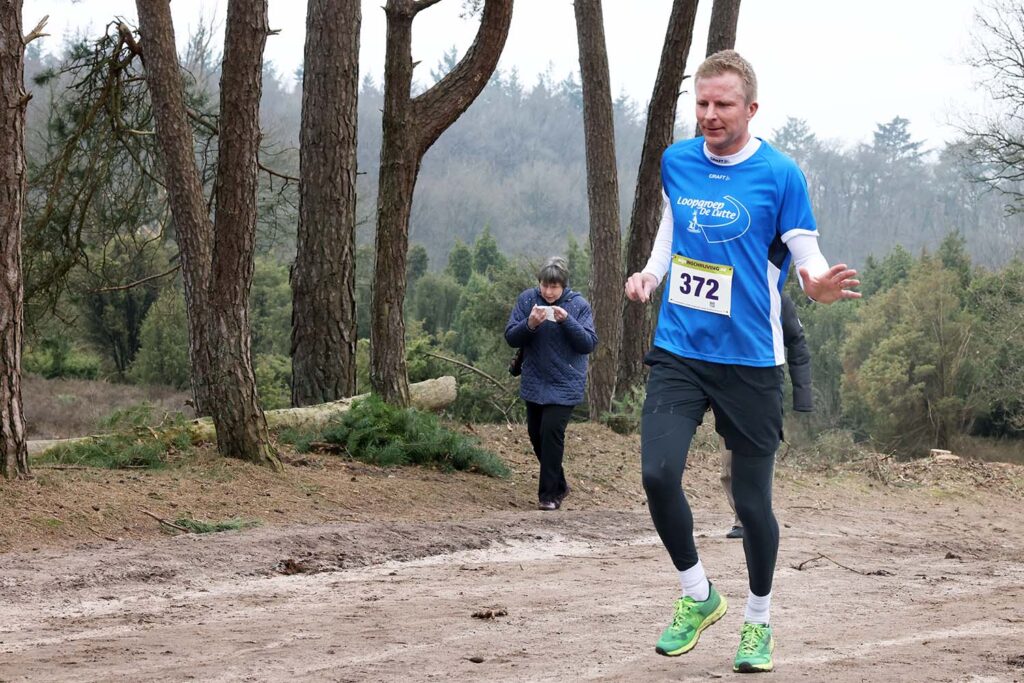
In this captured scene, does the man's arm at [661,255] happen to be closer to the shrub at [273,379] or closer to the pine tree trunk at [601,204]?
the pine tree trunk at [601,204]

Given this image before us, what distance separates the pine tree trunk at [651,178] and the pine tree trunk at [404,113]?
5245 mm

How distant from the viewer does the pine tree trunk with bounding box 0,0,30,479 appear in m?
8.14

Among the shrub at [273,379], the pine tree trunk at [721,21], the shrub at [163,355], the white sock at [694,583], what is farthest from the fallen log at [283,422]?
the shrub at [163,355]

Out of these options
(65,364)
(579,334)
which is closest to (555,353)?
(579,334)

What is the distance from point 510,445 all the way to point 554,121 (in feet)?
438

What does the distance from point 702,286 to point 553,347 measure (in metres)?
5.06

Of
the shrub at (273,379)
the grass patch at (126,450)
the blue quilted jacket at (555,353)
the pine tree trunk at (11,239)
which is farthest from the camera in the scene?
the shrub at (273,379)

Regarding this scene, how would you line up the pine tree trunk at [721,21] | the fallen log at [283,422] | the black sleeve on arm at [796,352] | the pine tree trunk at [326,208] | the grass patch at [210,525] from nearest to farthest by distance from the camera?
the black sleeve on arm at [796,352], the grass patch at [210,525], the fallen log at [283,422], the pine tree trunk at [326,208], the pine tree trunk at [721,21]

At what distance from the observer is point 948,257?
59125 mm

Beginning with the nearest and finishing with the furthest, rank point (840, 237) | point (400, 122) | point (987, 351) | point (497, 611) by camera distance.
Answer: point (497, 611) → point (400, 122) → point (987, 351) → point (840, 237)

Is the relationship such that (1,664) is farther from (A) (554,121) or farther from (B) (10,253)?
(A) (554,121)

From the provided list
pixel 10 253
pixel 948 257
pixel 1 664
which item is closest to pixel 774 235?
pixel 1 664

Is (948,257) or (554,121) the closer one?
(948,257)

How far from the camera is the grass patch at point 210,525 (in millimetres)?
8281
